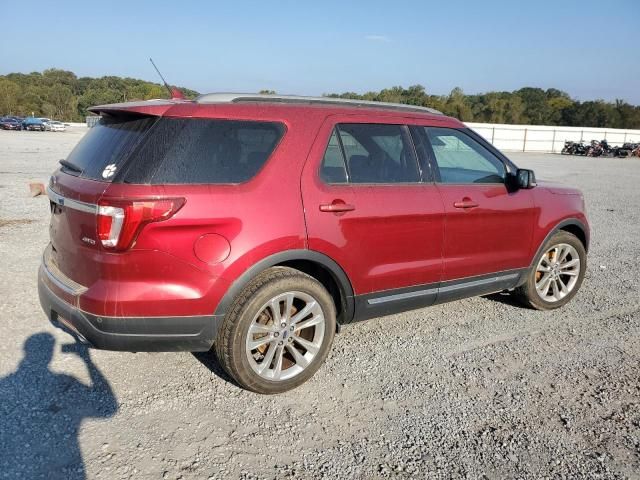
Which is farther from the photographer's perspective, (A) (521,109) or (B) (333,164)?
(A) (521,109)

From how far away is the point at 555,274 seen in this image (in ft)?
16.1

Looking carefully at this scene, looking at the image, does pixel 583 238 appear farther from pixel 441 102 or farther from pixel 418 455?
pixel 441 102

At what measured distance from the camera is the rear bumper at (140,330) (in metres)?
2.86

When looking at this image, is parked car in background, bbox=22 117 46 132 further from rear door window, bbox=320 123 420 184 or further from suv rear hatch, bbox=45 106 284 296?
rear door window, bbox=320 123 420 184

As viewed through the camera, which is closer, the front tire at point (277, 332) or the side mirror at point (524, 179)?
the front tire at point (277, 332)

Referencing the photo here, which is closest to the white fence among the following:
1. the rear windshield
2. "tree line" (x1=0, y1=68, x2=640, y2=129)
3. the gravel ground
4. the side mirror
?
"tree line" (x1=0, y1=68, x2=640, y2=129)

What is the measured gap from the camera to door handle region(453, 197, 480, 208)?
3.94m

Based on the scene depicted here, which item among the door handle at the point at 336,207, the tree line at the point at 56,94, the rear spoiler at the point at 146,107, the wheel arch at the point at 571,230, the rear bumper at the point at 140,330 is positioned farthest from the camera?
the tree line at the point at 56,94

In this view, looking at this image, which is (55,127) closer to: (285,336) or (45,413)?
(45,413)

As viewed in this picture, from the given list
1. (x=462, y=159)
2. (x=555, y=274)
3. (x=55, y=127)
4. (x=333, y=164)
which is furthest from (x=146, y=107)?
(x=55, y=127)

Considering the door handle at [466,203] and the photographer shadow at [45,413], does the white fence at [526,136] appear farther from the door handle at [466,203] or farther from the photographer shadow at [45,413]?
the photographer shadow at [45,413]

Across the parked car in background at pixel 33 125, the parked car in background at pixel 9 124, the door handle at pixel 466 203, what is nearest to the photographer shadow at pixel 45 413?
the door handle at pixel 466 203

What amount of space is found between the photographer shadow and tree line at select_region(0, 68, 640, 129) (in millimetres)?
63482

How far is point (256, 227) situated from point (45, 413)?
160 centimetres
